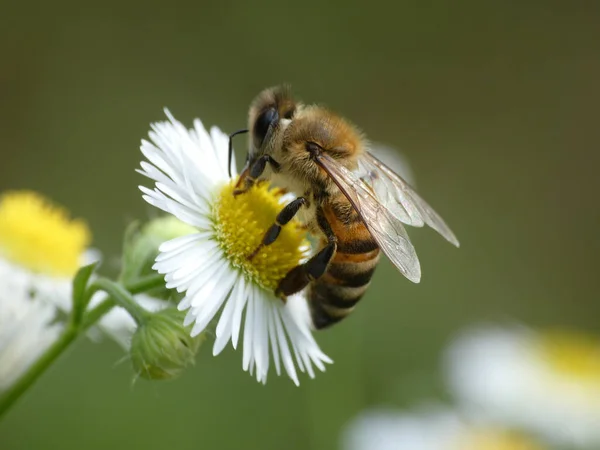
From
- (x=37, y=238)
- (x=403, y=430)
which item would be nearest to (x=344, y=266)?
(x=37, y=238)

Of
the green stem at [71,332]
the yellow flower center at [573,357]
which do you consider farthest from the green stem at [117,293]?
the yellow flower center at [573,357]

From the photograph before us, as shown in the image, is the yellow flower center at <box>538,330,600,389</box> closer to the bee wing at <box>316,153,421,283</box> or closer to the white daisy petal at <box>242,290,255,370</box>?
the bee wing at <box>316,153,421,283</box>

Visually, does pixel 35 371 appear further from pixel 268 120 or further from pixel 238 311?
pixel 268 120

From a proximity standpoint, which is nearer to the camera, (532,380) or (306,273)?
(306,273)

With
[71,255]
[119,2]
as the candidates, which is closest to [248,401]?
[71,255]

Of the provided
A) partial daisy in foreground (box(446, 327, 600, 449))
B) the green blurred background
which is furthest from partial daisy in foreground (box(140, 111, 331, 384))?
partial daisy in foreground (box(446, 327, 600, 449))
